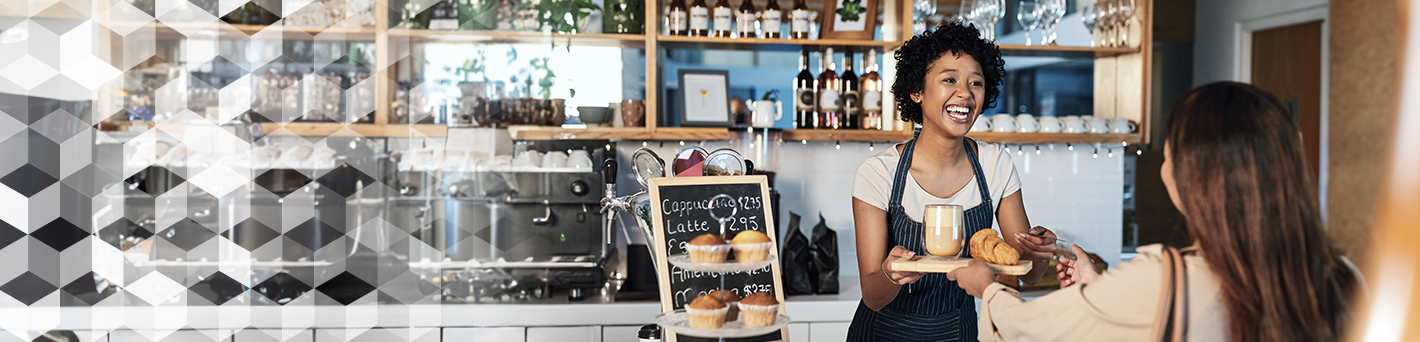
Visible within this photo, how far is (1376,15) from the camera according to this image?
3559mm

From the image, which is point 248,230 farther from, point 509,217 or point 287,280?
point 509,217

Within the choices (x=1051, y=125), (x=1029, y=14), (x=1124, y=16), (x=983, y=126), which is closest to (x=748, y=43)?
(x=983, y=126)

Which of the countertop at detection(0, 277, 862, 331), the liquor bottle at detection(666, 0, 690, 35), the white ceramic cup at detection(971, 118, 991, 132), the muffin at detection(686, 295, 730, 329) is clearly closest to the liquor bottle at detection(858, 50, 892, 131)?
the white ceramic cup at detection(971, 118, 991, 132)

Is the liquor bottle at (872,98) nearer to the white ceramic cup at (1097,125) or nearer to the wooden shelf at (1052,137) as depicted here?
the wooden shelf at (1052,137)

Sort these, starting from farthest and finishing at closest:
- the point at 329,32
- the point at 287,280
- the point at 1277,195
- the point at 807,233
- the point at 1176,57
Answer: the point at 1176,57, the point at 807,233, the point at 329,32, the point at 287,280, the point at 1277,195

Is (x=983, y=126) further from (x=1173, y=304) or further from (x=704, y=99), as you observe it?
(x=1173, y=304)

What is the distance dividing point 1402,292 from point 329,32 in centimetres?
274

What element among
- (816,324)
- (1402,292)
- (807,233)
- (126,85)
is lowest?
(816,324)

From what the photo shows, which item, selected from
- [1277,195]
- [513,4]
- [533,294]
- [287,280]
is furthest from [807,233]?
[1277,195]

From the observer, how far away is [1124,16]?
2836mm

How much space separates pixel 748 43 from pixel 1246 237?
6.28ft

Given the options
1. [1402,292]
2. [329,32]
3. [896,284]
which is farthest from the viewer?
[329,32]

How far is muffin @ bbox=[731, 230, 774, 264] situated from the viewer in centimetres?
120

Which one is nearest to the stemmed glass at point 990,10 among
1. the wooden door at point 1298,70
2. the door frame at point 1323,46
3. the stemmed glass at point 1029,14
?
the stemmed glass at point 1029,14
